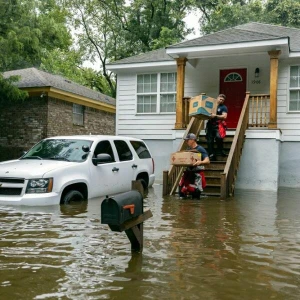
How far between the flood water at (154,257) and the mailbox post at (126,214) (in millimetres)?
241

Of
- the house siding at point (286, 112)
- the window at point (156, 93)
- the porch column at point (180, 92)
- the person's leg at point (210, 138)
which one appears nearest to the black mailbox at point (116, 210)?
the person's leg at point (210, 138)

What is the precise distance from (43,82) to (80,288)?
56.2ft

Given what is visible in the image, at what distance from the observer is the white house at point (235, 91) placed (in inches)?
541

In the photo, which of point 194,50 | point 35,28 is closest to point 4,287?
point 194,50

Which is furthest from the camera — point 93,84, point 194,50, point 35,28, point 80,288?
point 93,84

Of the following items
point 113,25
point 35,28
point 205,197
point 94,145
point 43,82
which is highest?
point 113,25

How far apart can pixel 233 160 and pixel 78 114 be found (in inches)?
499

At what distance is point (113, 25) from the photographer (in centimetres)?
3450

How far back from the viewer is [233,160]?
11.9 metres

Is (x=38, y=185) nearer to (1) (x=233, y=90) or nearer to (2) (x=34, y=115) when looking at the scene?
(1) (x=233, y=90)

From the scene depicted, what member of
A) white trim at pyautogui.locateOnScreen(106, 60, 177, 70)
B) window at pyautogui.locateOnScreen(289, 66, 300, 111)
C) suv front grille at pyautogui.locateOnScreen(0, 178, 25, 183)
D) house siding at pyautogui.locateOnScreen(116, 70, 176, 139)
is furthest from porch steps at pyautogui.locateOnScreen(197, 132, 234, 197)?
suv front grille at pyautogui.locateOnScreen(0, 178, 25, 183)

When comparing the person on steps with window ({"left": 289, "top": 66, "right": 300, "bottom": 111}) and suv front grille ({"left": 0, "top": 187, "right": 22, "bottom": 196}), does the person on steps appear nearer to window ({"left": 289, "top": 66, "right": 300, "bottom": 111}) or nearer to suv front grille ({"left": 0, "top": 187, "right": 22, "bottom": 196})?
window ({"left": 289, "top": 66, "right": 300, "bottom": 111})

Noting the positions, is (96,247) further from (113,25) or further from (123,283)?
(113,25)

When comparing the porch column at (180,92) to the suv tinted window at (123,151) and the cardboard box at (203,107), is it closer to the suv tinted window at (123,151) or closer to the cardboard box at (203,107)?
the cardboard box at (203,107)
